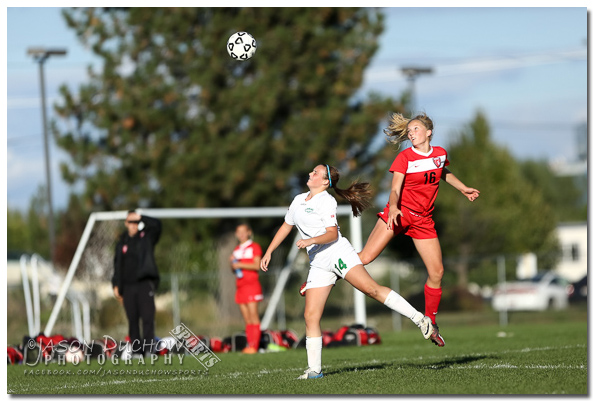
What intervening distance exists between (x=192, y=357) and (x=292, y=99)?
15631mm

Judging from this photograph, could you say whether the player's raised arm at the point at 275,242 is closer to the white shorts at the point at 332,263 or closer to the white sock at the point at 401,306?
the white shorts at the point at 332,263

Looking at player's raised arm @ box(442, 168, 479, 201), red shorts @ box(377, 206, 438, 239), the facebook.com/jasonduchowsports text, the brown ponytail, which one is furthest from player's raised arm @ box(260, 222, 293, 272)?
the facebook.com/jasonduchowsports text

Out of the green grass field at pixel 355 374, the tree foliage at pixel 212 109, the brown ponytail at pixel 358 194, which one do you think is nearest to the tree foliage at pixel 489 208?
the tree foliage at pixel 212 109

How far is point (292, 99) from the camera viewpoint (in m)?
27.1

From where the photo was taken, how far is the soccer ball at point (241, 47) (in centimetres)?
1227

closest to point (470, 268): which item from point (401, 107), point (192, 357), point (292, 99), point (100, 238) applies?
point (401, 107)

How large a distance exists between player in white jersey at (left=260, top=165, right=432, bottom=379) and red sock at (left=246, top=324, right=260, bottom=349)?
5.19m

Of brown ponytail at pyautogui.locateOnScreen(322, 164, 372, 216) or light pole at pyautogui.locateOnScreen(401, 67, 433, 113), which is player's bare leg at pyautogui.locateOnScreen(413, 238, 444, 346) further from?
light pole at pyautogui.locateOnScreen(401, 67, 433, 113)

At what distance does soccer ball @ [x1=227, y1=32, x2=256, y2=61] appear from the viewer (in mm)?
12266

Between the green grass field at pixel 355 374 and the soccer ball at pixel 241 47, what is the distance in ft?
13.2

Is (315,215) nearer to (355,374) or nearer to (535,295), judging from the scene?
(355,374)

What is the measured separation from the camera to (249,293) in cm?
1373

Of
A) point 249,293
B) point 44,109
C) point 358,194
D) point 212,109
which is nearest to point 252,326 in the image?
point 249,293

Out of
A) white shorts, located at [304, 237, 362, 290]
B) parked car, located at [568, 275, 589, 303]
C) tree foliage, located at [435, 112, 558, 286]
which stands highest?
white shorts, located at [304, 237, 362, 290]
